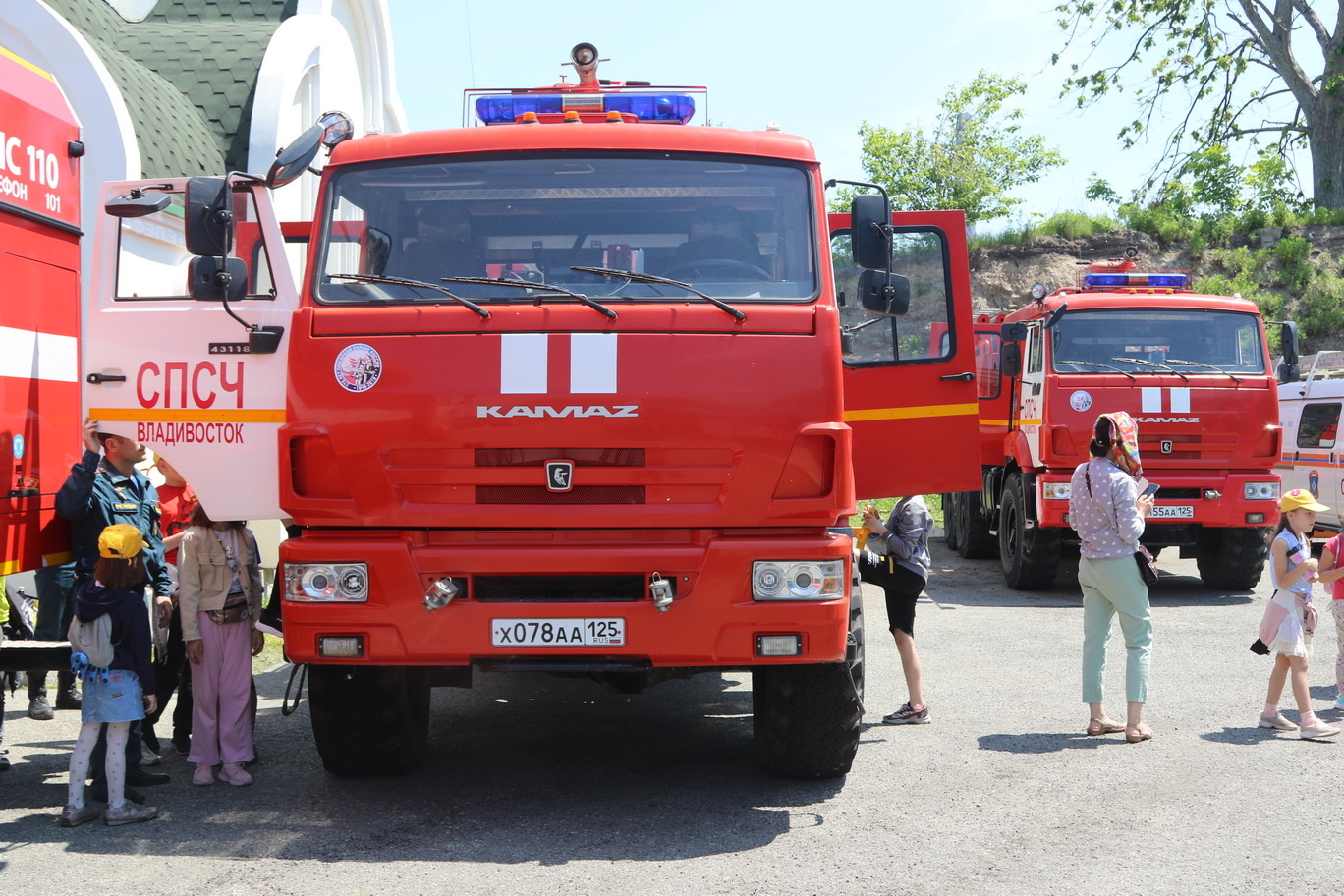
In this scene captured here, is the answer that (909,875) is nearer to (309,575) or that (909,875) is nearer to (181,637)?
(309,575)

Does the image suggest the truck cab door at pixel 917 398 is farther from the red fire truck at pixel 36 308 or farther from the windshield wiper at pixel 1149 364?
the windshield wiper at pixel 1149 364

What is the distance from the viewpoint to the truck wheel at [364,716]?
19.8ft

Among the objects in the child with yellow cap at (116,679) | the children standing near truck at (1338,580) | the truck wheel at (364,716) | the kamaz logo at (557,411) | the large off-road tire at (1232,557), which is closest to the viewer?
the kamaz logo at (557,411)

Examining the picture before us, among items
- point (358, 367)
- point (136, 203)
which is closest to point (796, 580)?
point (358, 367)

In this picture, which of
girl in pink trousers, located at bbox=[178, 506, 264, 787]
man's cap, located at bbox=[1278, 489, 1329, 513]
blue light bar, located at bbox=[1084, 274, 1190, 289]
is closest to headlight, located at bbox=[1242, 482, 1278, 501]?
blue light bar, located at bbox=[1084, 274, 1190, 289]

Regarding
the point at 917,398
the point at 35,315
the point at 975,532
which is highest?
the point at 35,315

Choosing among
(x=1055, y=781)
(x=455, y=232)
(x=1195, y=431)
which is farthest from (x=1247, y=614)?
(x=455, y=232)

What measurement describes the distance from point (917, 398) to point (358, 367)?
266 cm

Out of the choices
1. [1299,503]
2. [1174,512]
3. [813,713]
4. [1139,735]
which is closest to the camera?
[813,713]

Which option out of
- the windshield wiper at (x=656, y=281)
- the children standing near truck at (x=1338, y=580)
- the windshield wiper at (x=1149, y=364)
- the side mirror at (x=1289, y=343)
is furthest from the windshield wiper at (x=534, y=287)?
the side mirror at (x=1289, y=343)

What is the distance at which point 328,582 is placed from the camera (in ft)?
17.8

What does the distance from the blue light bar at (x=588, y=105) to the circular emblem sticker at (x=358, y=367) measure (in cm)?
227

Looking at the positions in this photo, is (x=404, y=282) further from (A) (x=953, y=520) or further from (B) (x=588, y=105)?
(A) (x=953, y=520)

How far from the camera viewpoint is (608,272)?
221 inches
